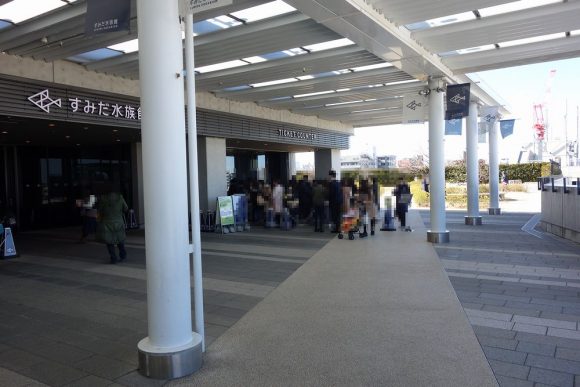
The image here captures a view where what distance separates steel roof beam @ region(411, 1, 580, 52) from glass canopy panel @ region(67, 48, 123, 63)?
5.77 m

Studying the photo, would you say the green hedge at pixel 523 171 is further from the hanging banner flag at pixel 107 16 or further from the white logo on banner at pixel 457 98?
the hanging banner flag at pixel 107 16

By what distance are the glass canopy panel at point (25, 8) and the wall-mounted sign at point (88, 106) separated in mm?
2300

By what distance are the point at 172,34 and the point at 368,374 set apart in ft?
9.98

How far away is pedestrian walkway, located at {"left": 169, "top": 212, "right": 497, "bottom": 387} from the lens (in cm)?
356

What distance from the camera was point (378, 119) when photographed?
19.7 meters

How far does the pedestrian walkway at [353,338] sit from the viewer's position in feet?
11.7

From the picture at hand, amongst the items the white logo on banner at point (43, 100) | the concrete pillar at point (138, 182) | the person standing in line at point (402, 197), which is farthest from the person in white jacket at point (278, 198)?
the white logo on banner at point (43, 100)

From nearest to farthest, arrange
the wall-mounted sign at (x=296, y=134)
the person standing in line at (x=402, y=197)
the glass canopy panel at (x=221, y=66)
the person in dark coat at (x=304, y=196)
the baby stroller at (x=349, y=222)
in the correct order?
the glass canopy panel at (x=221, y=66) < the baby stroller at (x=349, y=222) < the person standing in line at (x=402, y=197) < the person in dark coat at (x=304, y=196) < the wall-mounted sign at (x=296, y=134)

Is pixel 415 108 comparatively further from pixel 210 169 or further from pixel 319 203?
pixel 210 169

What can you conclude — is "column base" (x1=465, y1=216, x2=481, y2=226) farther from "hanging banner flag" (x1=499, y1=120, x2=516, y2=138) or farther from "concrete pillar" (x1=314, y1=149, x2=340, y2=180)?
"concrete pillar" (x1=314, y1=149, x2=340, y2=180)

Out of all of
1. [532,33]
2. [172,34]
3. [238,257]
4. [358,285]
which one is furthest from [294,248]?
[172,34]

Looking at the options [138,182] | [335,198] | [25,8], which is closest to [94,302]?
[25,8]

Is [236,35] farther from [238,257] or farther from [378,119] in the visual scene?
[378,119]

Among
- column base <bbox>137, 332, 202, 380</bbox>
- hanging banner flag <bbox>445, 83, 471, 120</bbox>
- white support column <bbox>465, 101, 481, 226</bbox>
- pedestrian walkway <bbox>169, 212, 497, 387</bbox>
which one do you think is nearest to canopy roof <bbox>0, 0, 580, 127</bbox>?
hanging banner flag <bbox>445, 83, 471, 120</bbox>
